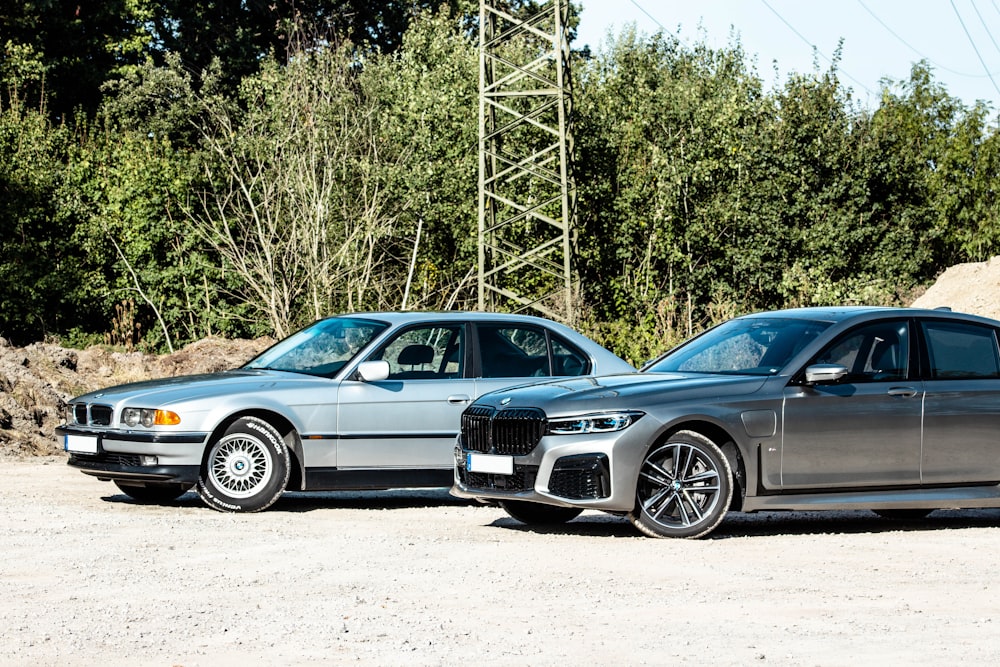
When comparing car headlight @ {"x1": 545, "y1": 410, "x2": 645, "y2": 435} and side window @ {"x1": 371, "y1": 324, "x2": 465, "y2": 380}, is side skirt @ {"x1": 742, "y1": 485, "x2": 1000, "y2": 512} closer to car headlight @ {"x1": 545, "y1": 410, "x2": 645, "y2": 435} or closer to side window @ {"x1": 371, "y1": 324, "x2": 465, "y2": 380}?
car headlight @ {"x1": 545, "y1": 410, "x2": 645, "y2": 435}

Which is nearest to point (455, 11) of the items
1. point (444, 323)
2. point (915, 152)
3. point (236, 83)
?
point (236, 83)

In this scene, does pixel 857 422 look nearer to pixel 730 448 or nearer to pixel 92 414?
pixel 730 448

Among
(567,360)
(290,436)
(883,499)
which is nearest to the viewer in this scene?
(883,499)

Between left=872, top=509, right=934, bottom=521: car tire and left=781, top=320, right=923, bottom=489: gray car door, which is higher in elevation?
left=781, top=320, right=923, bottom=489: gray car door

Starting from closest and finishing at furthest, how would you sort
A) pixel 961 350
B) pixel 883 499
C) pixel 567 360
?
1. pixel 883 499
2. pixel 961 350
3. pixel 567 360

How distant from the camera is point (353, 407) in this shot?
12.1 m

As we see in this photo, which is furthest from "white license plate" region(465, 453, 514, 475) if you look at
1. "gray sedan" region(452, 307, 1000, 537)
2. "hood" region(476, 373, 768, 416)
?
"hood" region(476, 373, 768, 416)

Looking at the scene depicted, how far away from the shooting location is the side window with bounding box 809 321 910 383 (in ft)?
35.7

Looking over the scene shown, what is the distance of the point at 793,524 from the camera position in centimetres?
1152

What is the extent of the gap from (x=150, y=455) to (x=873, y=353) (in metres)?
5.67

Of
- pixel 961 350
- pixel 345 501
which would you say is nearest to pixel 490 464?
pixel 345 501

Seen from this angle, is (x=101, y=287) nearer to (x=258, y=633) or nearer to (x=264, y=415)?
(x=264, y=415)

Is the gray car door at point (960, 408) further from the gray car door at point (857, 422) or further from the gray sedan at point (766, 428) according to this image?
the gray car door at point (857, 422)

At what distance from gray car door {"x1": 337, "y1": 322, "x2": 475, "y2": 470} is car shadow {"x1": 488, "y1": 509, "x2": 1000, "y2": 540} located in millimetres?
980
